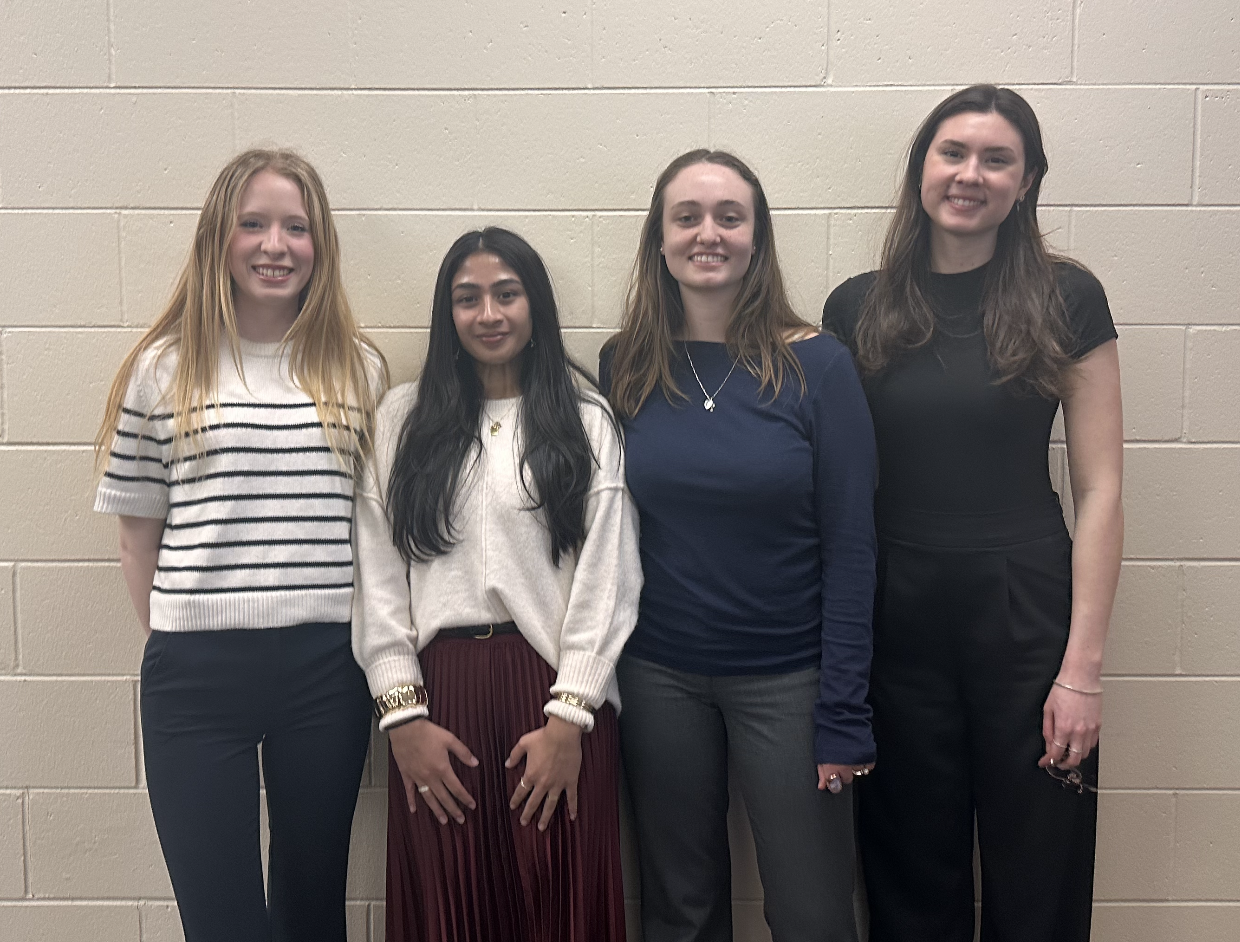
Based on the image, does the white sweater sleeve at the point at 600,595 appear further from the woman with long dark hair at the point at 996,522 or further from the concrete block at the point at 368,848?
the concrete block at the point at 368,848

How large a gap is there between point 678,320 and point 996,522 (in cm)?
68

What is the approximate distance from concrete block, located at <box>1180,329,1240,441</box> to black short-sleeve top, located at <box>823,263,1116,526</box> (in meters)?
0.44

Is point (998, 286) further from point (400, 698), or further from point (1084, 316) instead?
point (400, 698)

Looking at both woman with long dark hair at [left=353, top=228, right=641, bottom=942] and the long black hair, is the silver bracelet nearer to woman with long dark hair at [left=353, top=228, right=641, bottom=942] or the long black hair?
woman with long dark hair at [left=353, top=228, right=641, bottom=942]

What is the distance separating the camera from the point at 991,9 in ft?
5.97

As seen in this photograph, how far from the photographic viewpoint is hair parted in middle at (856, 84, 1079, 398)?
154 cm

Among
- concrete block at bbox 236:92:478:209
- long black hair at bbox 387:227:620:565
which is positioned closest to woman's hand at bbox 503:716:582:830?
long black hair at bbox 387:227:620:565

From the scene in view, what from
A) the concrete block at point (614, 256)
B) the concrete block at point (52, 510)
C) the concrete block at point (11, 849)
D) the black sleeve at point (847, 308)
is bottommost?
the concrete block at point (11, 849)

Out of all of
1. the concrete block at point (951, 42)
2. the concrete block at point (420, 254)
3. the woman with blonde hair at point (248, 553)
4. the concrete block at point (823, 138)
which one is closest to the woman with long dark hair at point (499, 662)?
the woman with blonde hair at point (248, 553)

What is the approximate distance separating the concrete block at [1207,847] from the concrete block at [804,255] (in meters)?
1.36

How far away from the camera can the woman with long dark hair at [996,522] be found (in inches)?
61.3

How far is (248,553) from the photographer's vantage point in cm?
152

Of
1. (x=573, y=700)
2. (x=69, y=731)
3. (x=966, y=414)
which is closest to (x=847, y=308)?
(x=966, y=414)

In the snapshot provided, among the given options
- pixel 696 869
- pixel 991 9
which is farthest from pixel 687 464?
pixel 991 9
